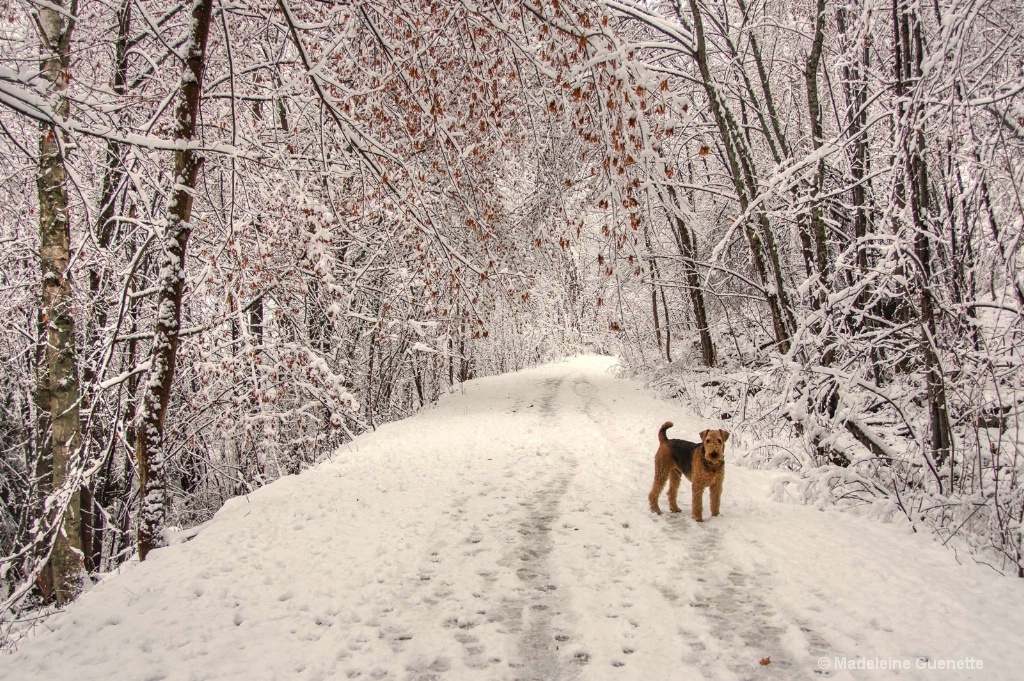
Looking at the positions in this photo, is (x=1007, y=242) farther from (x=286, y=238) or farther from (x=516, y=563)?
(x=286, y=238)

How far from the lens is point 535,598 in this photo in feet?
13.2

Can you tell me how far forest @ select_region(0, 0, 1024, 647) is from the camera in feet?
12.6

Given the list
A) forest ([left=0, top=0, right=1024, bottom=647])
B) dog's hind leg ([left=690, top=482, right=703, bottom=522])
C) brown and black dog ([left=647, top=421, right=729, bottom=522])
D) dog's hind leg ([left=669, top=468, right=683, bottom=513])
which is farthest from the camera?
dog's hind leg ([left=669, top=468, right=683, bottom=513])

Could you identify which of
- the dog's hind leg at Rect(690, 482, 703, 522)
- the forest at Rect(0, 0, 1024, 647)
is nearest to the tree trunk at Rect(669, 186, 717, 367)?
the forest at Rect(0, 0, 1024, 647)

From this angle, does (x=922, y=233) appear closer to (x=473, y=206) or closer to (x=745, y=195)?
(x=745, y=195)

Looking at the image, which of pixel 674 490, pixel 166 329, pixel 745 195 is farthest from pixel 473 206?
pixel 745 195

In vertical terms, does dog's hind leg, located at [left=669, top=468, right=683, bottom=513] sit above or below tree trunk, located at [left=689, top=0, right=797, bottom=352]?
below

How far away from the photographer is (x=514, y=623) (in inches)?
145

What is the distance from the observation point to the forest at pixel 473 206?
3842 millimetres

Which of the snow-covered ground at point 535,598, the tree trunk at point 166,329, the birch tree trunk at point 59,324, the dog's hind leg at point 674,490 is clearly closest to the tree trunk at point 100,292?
the birch tree trunk at point 59,324

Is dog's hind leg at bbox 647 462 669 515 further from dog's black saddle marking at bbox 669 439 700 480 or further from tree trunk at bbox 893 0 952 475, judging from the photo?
tree trunk at bbox 893 0 952 475

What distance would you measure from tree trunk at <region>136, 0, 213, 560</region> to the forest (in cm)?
3

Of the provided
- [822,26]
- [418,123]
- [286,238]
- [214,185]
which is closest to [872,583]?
[418,123]

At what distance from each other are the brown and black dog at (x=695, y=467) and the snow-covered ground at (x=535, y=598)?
24 cm
